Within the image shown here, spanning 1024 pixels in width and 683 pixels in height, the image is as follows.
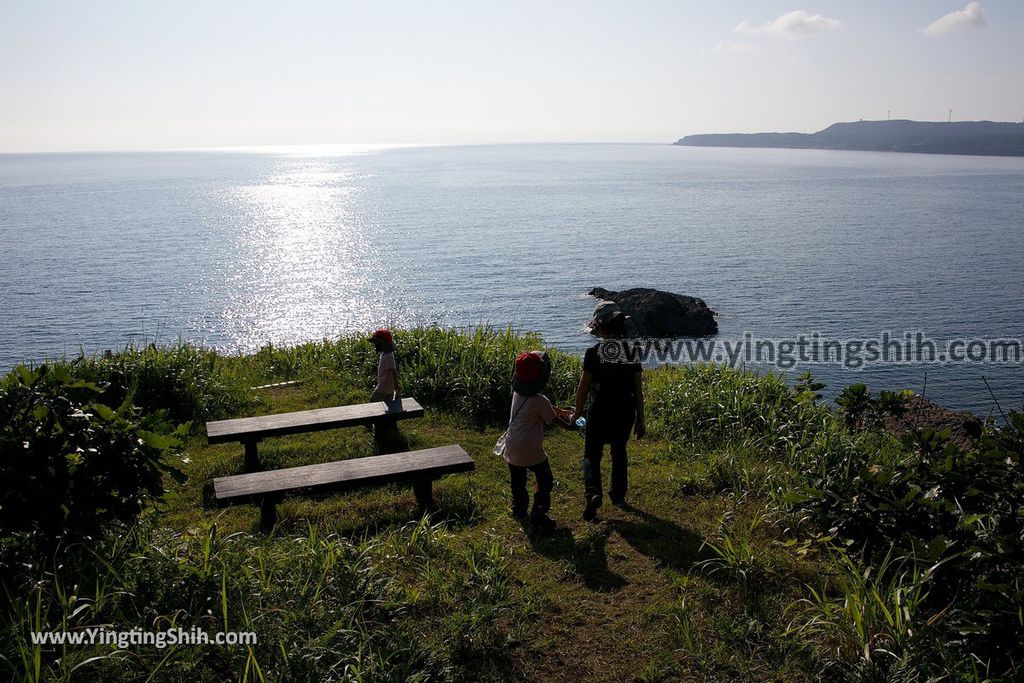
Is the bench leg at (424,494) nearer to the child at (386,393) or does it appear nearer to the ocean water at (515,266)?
the child at (386,393)

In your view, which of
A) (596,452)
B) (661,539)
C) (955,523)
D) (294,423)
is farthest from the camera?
(294,423)

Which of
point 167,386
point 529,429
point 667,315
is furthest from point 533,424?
point 667,315

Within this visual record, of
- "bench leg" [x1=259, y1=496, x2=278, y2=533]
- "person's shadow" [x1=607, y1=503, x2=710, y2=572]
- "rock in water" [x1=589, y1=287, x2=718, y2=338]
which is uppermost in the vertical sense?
"bench leg" [x1=259, y1=496, x2=278, y2=533]

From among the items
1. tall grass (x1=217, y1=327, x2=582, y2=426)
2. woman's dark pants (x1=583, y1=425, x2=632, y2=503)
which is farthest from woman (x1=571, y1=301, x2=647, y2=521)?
tall grass (x1=217, y1=327, x2=582, y2=426)

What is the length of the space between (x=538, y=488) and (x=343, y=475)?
69.2 inches

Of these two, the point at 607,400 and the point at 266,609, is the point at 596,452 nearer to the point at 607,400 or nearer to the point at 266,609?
the point at 607,400

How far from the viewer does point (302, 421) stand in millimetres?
8023

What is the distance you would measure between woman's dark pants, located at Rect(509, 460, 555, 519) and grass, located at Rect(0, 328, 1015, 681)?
0.22m

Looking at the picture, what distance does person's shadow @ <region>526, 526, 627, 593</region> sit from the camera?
17.4 ft

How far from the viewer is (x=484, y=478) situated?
25.5 ft

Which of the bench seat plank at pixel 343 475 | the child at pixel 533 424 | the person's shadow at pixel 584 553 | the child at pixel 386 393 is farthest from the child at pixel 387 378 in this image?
the person's shadow at pixel 584 553

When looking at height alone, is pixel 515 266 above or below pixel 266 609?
below

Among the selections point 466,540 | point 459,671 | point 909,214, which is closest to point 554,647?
point 459,671

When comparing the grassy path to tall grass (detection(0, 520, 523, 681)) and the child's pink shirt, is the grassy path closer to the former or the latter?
tall grass (detection(0, 520, 523, 681))
